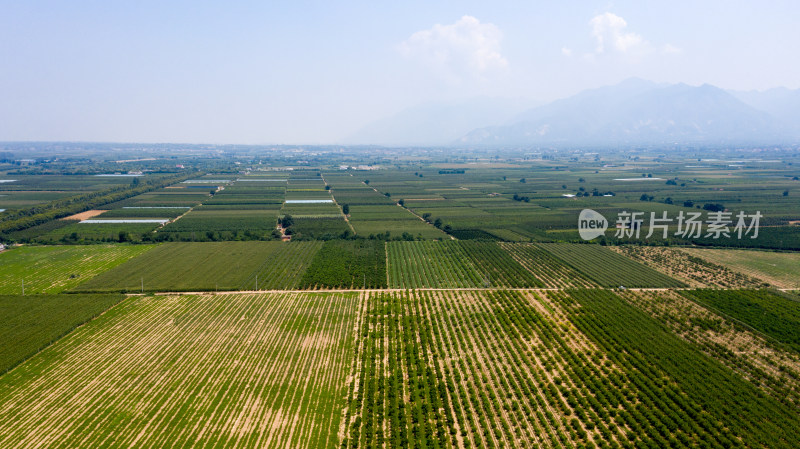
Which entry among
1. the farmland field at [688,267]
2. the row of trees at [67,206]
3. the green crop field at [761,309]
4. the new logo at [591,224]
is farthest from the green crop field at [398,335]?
the row of trees at [67,206]

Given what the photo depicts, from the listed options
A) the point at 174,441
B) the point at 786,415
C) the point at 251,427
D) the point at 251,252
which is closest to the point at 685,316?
the point at 786,415

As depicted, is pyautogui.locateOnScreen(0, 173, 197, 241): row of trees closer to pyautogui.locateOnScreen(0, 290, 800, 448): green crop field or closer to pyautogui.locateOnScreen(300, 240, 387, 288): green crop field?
pyautogui.locateOnScreen(0, 290, 800, 448): green crop field

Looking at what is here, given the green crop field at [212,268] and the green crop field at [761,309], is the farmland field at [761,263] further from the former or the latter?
the green crop field at [212,268]

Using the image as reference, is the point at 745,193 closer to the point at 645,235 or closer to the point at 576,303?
the point at 645,235

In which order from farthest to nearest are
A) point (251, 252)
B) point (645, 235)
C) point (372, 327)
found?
1. point (645, 235)
2. point (251, 252)
3. point (372, 327)

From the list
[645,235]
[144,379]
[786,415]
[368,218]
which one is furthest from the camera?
[368,218]

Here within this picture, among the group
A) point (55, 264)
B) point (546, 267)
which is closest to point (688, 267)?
point (546, 267)
